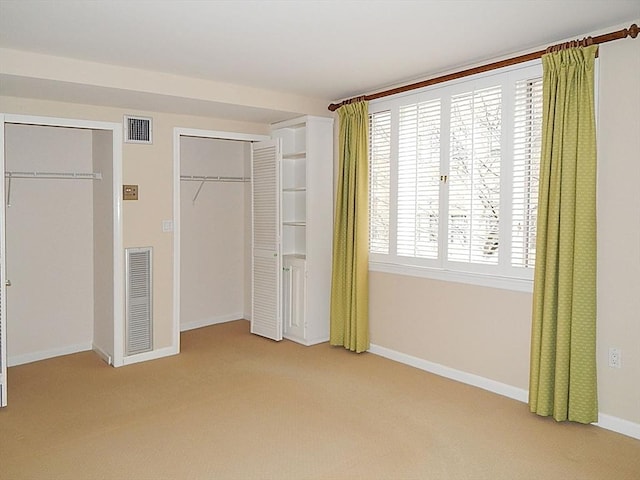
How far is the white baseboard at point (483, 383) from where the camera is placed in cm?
323

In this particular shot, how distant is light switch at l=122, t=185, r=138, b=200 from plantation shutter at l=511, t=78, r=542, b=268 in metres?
3.20

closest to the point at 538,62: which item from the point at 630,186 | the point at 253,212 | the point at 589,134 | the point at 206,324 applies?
the point at 589,134

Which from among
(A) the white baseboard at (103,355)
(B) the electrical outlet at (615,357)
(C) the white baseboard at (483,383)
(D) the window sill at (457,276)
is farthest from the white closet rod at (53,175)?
(B) the electrical outlet at (615,357)

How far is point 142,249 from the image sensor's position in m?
4.78

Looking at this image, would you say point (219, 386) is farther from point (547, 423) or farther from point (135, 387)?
point (547, 423)

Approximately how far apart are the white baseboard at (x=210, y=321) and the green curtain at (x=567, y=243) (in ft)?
12.7

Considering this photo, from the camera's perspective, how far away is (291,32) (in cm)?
321

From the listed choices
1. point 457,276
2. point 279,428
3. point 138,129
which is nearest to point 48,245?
point 138,129

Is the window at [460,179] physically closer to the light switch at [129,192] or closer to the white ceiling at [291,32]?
the white ceiling at [291,32]

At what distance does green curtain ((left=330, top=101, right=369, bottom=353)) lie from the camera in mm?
4844

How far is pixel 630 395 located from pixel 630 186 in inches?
50.5

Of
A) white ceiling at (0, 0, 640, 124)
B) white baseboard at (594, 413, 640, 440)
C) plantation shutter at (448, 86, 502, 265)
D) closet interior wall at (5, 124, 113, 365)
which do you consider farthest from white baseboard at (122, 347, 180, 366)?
white baseboard at (594, 413, 640, 440)

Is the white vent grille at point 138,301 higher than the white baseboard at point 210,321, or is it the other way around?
the white vent grille at point 138,301

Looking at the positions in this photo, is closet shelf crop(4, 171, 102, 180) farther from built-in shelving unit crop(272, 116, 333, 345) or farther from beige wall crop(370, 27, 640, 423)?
beige wall crop(370, 27, 640, 423)
